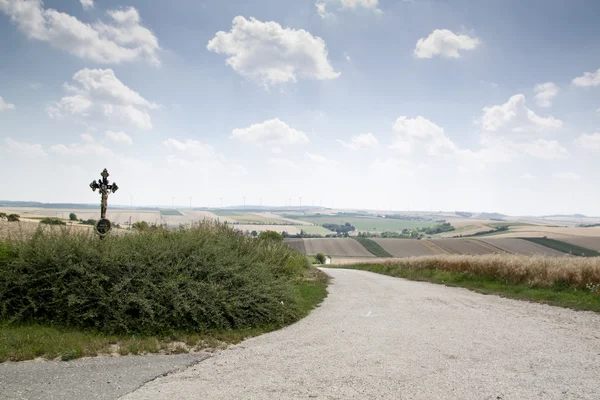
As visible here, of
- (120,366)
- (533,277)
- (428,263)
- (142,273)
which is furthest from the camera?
(428,263)

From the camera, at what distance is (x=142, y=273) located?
30.9ft

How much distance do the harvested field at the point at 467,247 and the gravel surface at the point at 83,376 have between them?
219 ft

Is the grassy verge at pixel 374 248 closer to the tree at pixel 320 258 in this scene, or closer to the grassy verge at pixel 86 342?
the tree at pixel 320 258

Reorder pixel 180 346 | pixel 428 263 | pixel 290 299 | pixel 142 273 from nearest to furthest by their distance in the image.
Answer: pixel 180 346
pixel 142 273
pixel 290 299
pixel 428 263

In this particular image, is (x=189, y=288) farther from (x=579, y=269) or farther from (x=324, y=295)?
(x=579, y=269)

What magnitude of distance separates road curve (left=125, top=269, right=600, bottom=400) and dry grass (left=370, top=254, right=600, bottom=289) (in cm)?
413

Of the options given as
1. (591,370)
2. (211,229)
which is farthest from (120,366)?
(211,229)

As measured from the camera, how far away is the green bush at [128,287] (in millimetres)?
8758

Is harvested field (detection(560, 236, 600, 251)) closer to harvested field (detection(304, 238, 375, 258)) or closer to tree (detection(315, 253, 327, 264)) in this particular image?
harvested field (detection(304, 238, 375, 258))

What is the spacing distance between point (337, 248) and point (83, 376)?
75.9 metres

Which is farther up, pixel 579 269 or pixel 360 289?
pixel 579 269

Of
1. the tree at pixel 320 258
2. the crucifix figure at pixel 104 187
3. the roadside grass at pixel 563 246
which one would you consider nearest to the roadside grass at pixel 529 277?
the crucifix figure at pixel 104 187

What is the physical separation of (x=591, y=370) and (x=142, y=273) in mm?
9364

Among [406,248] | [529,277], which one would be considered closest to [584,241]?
[406,248]
